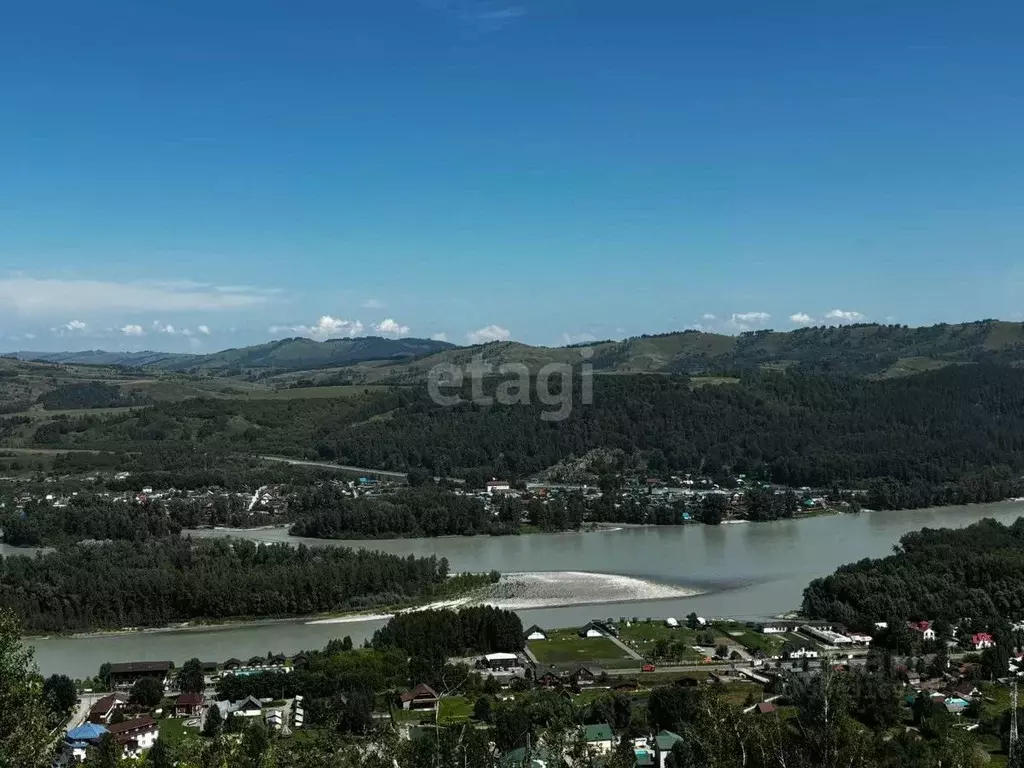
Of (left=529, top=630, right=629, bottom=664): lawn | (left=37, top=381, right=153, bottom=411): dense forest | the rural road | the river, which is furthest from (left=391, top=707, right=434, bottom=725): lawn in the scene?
(left=37, top=381, right=153, bottom=411): dense forest

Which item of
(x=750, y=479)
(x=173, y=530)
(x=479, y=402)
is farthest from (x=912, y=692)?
(x=479, y=402)

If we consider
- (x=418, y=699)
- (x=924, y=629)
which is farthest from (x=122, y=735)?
(x=924, y=629)

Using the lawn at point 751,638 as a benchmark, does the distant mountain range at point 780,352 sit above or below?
above

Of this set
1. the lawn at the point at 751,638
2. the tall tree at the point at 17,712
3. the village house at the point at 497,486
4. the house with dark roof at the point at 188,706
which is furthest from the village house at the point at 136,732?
the village house at the point at 497,486

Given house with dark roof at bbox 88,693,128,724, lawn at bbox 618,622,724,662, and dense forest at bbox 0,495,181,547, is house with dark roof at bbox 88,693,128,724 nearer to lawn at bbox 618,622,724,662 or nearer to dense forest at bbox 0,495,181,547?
lawn at bbox 618,622,724,662

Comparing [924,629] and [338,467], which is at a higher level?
[338,467]

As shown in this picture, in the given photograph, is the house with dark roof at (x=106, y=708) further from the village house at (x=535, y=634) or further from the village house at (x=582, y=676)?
the village house at (x=535, y=634)

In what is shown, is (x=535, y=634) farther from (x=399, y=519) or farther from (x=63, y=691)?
(x=399, y=519)

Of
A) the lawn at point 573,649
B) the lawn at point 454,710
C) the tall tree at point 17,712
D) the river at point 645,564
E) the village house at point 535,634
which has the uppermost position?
the tall tree at point 17,712
